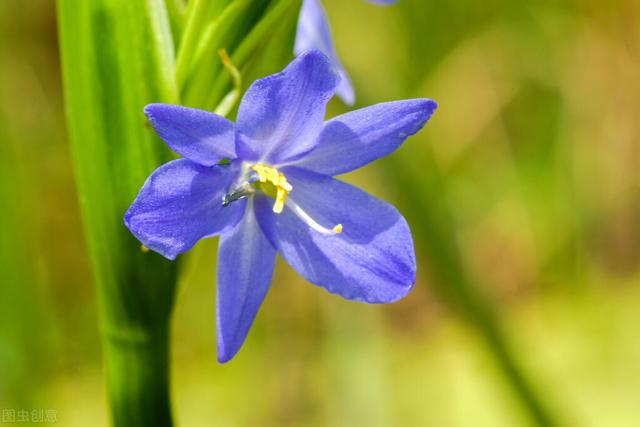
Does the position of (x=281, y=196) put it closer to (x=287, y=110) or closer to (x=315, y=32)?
(x=287, y=110)

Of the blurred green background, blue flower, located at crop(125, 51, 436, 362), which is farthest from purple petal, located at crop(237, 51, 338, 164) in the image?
the blurred green background

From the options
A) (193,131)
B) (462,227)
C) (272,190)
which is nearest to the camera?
(193,131)

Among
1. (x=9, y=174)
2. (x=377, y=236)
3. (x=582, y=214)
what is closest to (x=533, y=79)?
(x=582, y=214)

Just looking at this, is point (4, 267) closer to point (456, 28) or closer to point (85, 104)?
point (85, 104)

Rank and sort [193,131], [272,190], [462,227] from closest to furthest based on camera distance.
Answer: [193,131], [272,190], [462,227]

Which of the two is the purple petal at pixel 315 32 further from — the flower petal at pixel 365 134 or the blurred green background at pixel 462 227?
the blurred green background at pixel 462 227

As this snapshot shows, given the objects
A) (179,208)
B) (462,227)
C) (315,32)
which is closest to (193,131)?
(179,208)

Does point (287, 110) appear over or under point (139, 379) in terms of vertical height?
over
